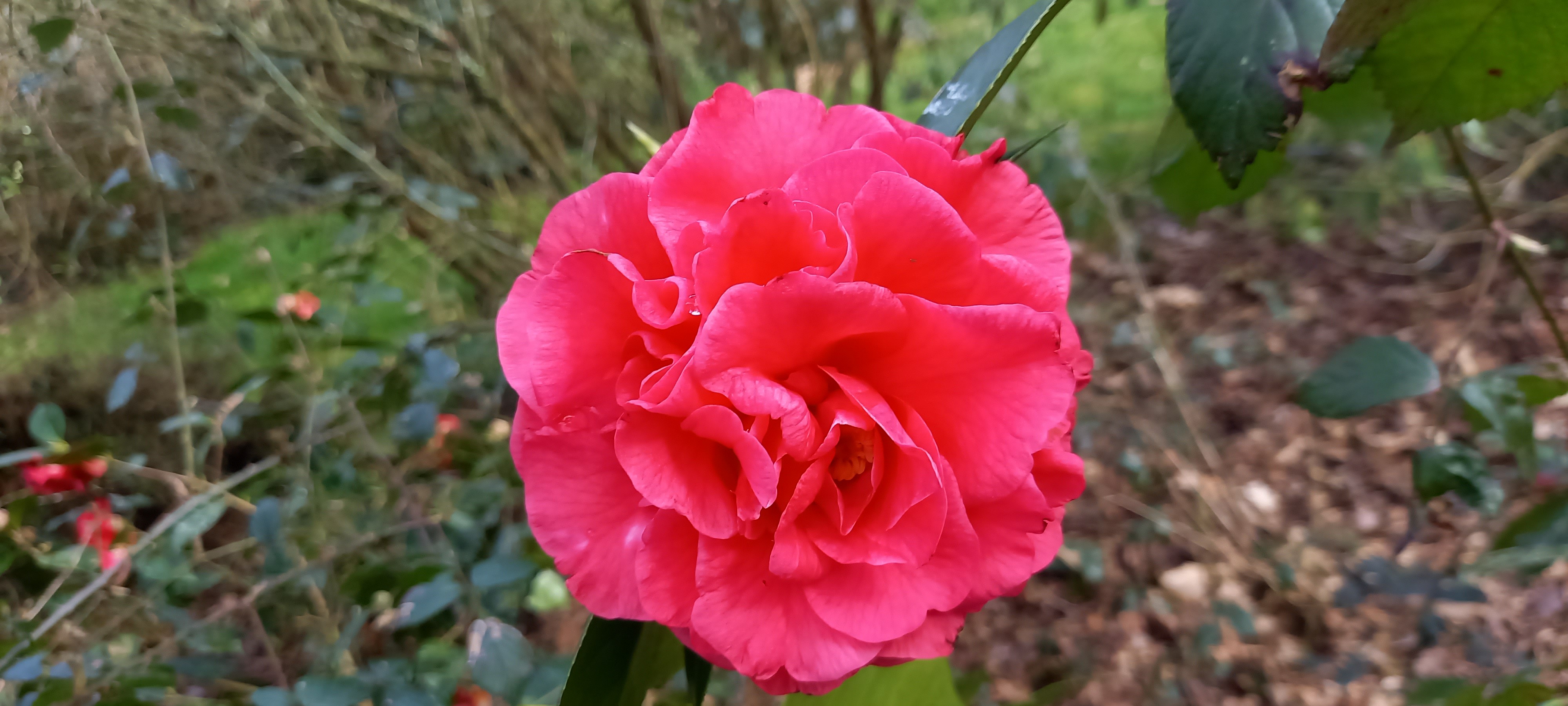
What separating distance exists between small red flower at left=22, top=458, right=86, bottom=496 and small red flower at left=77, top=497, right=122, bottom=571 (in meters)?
0.06

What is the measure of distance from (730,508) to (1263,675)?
1.49 meters

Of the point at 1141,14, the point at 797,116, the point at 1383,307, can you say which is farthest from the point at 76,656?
the point at 1141,14

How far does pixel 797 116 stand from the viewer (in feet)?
1.45

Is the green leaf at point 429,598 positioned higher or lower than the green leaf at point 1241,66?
lower

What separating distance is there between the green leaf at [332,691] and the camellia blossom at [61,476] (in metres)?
0.61

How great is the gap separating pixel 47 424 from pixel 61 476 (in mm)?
163

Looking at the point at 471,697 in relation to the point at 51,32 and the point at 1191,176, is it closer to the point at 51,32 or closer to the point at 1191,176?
the point at 51,32

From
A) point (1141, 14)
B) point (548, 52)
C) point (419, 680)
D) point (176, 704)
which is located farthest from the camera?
point (1141, 14)

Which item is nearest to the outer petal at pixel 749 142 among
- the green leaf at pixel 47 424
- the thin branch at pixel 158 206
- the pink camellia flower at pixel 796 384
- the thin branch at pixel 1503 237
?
the pink camellia flower at pixel 796 384

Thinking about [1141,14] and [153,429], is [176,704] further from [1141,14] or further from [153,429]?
[1141,14]

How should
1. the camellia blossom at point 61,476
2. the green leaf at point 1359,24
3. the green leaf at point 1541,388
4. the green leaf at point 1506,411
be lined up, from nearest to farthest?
1. the green leaf at point 1359,24
2. the green leaf at point 1541,388
3. the green leaf at point 1506,411
4. the camellia blossom at point 61,476

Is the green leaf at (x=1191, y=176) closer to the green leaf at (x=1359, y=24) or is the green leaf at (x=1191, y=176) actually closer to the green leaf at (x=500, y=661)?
the green leaf at (x=1359, y=24)

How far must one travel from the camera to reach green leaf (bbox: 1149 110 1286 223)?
680 millimetres

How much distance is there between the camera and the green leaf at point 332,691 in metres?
0.77
